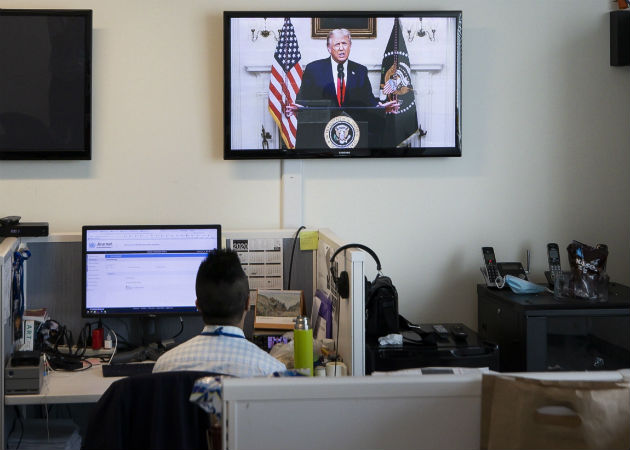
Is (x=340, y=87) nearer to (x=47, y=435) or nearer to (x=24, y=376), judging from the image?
(x=24, y=376)

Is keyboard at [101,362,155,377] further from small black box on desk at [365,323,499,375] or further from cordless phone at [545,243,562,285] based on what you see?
cordless phone at [545,243,562,285]

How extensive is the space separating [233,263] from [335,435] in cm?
93

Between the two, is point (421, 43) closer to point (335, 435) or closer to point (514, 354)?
point (514, 354)

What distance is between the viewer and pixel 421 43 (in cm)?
350

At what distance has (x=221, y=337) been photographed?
7.22 feet

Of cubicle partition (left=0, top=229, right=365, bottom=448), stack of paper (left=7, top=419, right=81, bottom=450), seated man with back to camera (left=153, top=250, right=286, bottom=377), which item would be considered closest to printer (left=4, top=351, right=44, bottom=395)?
cubicle partition (left=0, top=229, right=365, bottom=448)

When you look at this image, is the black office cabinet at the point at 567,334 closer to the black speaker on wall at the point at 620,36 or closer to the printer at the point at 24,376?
the black speaker on wall at the point at 620,36

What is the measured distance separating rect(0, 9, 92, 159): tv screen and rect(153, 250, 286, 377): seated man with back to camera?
1248 mm

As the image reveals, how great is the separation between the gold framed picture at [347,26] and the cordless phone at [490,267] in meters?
1.02

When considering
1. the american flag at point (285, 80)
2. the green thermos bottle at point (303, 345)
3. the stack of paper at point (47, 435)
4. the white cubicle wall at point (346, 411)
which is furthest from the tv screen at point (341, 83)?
the white cubicle wall at point (346, 411)

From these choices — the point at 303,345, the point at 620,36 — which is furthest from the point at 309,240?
the point at 620,36

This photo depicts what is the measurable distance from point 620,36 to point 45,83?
95.1 inches

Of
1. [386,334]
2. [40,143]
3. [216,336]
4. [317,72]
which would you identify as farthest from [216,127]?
[216,336]

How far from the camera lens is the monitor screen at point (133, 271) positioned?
3.21 m
